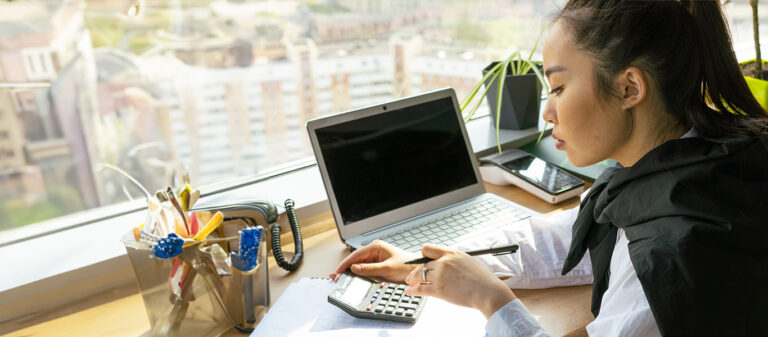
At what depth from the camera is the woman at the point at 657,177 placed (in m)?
0.72

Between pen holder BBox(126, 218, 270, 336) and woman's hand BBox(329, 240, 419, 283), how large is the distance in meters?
0.16

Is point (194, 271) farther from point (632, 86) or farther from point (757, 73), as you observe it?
point (757, 73)

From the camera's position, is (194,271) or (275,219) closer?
(194,271)

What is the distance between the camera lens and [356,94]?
5.86ft

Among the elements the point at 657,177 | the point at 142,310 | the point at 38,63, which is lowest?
the point at 142,310

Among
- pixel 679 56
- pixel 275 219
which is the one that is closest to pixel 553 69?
pixel 679 56

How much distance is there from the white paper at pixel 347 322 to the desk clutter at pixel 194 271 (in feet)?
0.16

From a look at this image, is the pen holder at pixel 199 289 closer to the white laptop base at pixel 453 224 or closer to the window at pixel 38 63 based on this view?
the white laptop base at pixel 453 224

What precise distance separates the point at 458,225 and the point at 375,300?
1.16 ft

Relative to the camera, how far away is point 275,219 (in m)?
1.13

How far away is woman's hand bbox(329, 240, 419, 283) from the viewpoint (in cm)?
102

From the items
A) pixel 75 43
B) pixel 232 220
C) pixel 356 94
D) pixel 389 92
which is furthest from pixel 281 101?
pixel 232 220

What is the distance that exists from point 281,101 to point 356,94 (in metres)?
0.24

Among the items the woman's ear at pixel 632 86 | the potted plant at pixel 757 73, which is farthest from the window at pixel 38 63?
the potted plant at pixel 757 73
